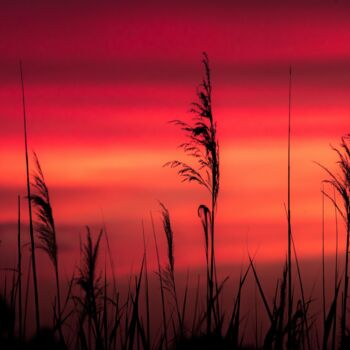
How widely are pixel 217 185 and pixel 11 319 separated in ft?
5.41

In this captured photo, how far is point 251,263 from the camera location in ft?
15.3

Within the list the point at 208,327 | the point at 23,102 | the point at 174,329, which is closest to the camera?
the point at 23,102

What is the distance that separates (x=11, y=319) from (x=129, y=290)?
0.76 metres

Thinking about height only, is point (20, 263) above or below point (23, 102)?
below

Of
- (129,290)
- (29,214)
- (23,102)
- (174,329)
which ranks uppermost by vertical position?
(23,102)

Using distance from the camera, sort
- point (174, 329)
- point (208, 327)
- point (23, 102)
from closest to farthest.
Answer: point (23, 102), point (208, 327), point (174, 329)

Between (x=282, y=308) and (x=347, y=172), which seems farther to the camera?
(x=347, y=172)

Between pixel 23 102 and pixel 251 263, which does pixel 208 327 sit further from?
pixel 23 102

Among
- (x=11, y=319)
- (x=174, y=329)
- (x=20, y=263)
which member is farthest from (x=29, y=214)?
(x=174, y=329)

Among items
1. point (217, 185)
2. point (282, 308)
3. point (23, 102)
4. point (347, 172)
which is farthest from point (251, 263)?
point (23, 102)

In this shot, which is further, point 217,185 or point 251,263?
point 217,185

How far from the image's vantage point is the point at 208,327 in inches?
183

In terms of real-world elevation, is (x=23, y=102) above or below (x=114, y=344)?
above

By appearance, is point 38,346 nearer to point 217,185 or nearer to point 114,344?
point 114,344
